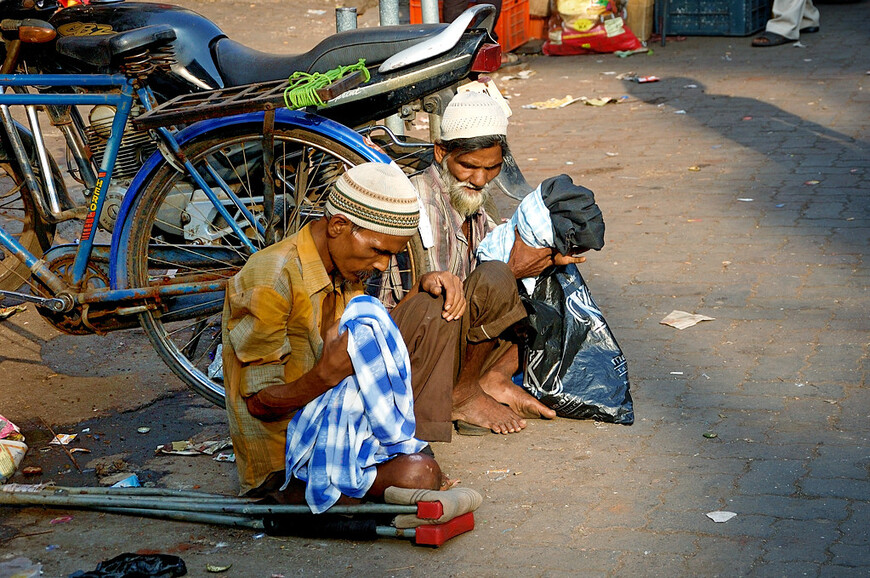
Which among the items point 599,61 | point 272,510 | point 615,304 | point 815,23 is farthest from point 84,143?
point 815,23

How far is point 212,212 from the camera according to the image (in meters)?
4.10

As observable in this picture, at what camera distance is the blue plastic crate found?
34.8ft

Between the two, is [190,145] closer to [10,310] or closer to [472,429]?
[472,429]

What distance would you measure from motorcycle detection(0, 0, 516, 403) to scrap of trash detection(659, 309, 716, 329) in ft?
4.40

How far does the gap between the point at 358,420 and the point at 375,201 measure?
0.61 metres

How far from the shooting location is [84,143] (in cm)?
415

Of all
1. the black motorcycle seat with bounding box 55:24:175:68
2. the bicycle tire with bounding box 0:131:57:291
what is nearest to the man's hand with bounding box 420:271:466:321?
the black motorcycle seat with bounding box 55:24:175:68

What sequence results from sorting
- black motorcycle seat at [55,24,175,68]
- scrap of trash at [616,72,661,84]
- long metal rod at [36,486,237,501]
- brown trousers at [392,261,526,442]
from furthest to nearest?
1. scrap of trash at [616,72,661,84]
2. black motorcycle seat at [55,24,175,68]
3. brown trousers at [392,261,526,442]
4. long metal rod at [36,486,237,501]

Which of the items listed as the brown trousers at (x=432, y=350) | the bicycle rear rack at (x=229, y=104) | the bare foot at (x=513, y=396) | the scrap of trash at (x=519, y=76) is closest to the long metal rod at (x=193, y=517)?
the brown trousers at (x=432, y=350)

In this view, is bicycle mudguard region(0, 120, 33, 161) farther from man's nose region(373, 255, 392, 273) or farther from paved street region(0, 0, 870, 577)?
man's nose region(373, 255, 392, 273)

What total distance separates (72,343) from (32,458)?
1.18 metres

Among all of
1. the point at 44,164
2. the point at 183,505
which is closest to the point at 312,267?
the point at 183,505

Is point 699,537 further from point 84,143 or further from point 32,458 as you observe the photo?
point 84,143

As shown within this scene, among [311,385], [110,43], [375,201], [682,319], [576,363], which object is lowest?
[682,319]
